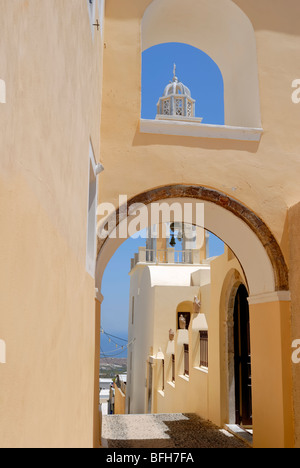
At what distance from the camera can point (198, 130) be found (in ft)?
23.8

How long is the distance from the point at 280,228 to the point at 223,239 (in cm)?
135

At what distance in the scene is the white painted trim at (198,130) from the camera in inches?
281

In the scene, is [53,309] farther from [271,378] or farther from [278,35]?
[278,35]

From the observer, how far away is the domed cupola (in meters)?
21.1

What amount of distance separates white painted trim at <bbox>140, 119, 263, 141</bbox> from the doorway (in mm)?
3530

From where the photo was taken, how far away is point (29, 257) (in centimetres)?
216

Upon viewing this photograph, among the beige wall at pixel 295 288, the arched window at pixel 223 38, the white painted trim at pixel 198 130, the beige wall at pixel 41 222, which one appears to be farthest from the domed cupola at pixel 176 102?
the beige wall at pixel 41 222

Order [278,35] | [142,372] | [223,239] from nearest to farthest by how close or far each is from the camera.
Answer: [278,35], [223,239], [142,372]

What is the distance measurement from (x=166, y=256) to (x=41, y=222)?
1881cm

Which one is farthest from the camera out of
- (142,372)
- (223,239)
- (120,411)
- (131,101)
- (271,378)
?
(120,411)

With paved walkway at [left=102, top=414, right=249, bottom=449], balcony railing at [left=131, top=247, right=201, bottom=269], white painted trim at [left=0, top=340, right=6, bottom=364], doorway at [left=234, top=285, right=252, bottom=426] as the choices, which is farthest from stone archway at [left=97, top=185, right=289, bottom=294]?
balcony railing at [left=131, top=247, right=201, bottom=269]

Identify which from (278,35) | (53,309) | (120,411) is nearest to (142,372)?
(120,411)

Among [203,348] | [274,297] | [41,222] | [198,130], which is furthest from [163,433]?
[41,222]

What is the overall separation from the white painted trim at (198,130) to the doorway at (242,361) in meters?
3.53
